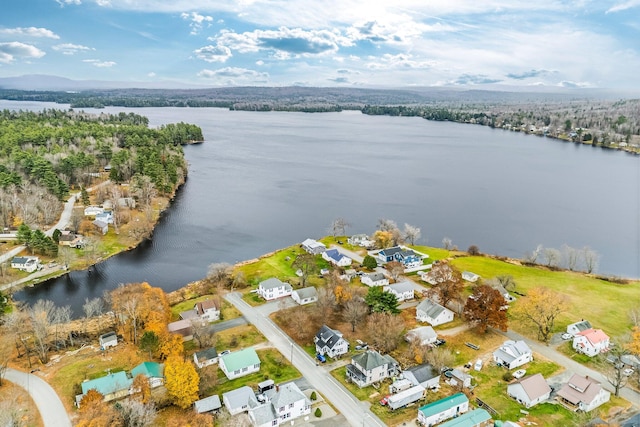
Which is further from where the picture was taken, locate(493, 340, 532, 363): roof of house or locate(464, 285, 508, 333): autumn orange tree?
locate(464, 285, 508, 333): autumn orange tree

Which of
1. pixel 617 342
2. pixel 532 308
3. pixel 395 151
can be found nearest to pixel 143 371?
pixel 532 308

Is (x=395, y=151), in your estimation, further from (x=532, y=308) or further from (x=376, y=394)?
(x=376, y=394)

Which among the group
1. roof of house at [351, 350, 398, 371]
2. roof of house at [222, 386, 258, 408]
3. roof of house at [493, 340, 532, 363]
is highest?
roof of house at [351, 350, 398, 371]

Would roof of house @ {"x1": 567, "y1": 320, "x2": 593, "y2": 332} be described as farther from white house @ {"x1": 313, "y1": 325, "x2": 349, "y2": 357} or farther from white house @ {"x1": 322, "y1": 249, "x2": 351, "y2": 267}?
white house @ {"x1": 322, "y1": 249, "x2": 351, "y2": 267}

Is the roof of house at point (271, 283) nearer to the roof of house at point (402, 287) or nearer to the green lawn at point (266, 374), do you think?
the green lawn at point (266, 374)

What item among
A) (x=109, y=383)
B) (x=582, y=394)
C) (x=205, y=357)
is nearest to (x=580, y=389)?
(x=582, y=394)

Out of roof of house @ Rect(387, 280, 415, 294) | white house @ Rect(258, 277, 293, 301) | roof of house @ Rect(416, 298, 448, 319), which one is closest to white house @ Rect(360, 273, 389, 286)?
roof of house @ Rect(387, 280, 415, 294)

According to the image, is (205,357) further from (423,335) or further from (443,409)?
(423,335)
